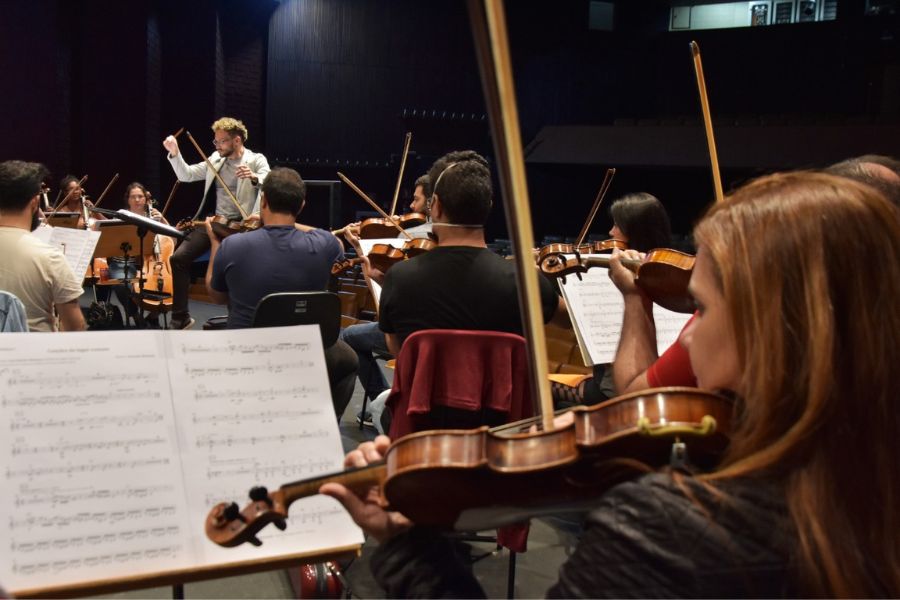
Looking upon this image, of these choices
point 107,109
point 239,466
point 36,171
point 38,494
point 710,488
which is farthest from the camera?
point 107,109

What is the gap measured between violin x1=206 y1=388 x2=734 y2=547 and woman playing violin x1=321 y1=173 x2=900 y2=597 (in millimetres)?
49

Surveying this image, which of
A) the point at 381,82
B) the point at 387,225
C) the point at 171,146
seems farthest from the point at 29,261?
the point at 381,82

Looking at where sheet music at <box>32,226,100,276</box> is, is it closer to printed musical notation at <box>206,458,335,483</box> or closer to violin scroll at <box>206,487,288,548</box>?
printed musical notation at <box>206,458,335,483</box>

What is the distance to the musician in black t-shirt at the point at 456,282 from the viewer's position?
2.66 metres

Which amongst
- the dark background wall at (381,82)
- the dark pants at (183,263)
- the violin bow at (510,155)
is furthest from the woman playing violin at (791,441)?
the dark background wall at (381,82)

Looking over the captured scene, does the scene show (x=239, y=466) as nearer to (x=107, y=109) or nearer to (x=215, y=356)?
(x=215, y=356)

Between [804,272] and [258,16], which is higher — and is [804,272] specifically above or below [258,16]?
below

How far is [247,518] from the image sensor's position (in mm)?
1121

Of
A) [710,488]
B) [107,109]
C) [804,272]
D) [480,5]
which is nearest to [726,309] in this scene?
[804,272]

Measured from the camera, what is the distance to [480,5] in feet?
2.75

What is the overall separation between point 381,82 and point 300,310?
7781mm

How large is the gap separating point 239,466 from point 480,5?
3.09 feet

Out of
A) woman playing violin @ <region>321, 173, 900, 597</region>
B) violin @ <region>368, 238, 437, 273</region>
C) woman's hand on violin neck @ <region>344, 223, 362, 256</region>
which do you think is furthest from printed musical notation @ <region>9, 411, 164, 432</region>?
woman's hand on violin neck @ <region>344, 223, 362, 256</region>

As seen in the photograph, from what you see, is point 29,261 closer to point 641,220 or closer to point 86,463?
point 86,463
